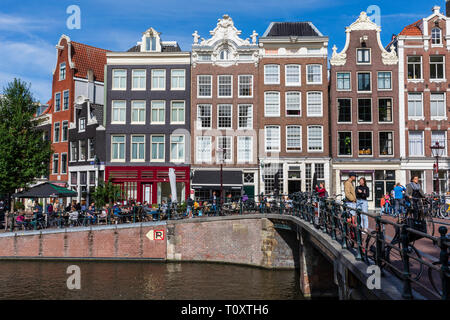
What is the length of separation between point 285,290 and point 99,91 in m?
28.0

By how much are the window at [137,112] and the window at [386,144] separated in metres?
18.2

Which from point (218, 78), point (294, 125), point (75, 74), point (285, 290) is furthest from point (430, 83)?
point (75, 74)

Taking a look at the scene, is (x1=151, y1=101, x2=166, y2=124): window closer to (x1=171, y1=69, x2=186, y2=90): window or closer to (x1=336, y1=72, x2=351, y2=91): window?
(x1=171, y1=69, x2=186, y2=90): window

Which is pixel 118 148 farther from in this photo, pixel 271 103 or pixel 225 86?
pixel 271 103

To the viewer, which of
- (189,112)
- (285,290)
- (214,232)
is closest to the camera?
(285,290)

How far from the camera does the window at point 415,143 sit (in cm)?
3059

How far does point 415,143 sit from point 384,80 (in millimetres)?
5160

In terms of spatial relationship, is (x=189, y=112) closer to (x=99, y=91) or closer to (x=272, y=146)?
(x=272, y=146)

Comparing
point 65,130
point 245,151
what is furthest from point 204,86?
point 65,130

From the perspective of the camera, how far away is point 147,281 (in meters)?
18.9

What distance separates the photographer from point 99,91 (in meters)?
38.7

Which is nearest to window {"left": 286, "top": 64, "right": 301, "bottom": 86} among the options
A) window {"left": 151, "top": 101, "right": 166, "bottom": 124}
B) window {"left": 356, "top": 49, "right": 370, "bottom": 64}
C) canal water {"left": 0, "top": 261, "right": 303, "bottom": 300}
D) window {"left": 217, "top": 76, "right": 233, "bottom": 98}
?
window {"left": 217, "top": 76, "right": 233, "bottom": 98}

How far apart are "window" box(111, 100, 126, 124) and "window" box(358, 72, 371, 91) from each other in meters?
18.2

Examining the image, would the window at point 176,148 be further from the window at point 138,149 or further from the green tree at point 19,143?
the green tree at point 19,143
